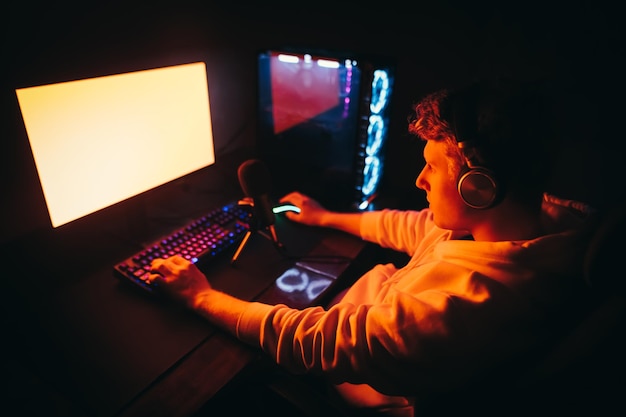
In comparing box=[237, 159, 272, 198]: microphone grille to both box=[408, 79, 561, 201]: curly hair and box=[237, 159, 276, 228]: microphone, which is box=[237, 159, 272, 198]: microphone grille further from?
box=[408, 79, 561, 201]: curly hair

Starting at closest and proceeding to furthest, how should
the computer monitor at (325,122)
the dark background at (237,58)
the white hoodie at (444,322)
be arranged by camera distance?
the white hoodie at (444,322)
the dark background at (237,58)
the computer monitor at (325,122)

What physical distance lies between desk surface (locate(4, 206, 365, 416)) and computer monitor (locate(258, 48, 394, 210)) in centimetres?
32

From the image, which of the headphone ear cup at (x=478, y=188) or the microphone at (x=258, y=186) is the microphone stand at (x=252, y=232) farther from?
the headphone ear cup at (x=478, y=188)

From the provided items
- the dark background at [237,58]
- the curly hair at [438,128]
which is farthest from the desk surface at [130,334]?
the curly hair at [438,128]

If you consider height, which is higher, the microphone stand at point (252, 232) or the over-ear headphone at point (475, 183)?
the over-ear headphone at point (475, 183)

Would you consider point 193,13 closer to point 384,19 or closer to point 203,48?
point 203,48

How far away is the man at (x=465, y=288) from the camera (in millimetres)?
653

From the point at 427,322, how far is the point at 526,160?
1.02 ft

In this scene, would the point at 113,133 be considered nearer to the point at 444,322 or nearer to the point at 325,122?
the point at 325,122

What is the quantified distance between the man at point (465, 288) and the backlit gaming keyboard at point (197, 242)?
19 cm

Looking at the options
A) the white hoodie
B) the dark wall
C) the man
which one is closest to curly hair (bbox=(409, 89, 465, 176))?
the man

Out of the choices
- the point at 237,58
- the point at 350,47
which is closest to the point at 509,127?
the point at 350,47

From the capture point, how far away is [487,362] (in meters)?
0.66

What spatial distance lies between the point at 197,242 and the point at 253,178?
22 centimetres
